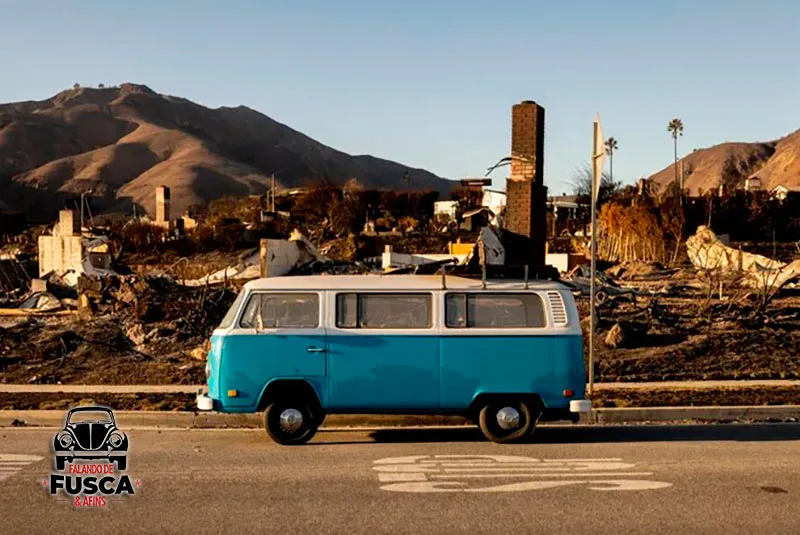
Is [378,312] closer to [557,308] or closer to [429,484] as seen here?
[557,308]

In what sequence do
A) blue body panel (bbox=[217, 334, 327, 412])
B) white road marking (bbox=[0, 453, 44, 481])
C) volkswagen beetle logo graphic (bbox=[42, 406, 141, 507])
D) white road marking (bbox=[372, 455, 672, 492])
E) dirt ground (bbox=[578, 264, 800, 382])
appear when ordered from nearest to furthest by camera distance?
1. volkswagen beetle logo graphic (bbox=[42, 406, 141, 507])
2. white road marking (bbox=[372, 455, 672, 492])
3. white road marking (bbox=[0, 453, 44, 481])
4. blue body panel (bbox=[217, 334, 327, 412])
5. dirt ground (bbox=[578, 264, 800, 382])

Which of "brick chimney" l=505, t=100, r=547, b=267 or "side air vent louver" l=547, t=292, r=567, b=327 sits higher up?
"brick chimney" l=505, t=100, r=547, b=267

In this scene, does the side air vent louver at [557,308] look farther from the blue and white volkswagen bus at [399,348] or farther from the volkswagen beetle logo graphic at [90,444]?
the volkswagen beetle logo graphic at [90,444]

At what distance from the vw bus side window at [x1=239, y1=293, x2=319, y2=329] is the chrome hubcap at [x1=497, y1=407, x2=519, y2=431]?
7.80ft

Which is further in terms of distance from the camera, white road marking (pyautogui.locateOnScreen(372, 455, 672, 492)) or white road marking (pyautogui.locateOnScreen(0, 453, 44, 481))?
white road marking (pyautogui.locateOnScreen(0, 453, 44, 481))

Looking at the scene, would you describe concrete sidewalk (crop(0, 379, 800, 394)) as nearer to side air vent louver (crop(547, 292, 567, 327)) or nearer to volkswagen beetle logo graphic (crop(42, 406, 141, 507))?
volkswagen beetle logo graphic (crop(42, 406, 141, 507))

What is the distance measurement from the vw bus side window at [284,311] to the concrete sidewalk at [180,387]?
15.0 ft

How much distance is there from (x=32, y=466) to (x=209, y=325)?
12.1 metres

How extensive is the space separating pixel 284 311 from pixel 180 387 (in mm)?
5322

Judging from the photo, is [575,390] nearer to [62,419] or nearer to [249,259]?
[62,419]

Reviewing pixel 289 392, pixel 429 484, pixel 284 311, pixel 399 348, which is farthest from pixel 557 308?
pixel 289 392

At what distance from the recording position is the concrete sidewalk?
14.9 meters

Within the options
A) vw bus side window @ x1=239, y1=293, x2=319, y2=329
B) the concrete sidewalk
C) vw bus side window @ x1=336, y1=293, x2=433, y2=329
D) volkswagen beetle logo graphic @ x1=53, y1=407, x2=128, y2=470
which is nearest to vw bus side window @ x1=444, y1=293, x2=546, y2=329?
vw bus side window @ x1=336, y1=293, x2=433, y2=329

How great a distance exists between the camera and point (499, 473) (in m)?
9.34
